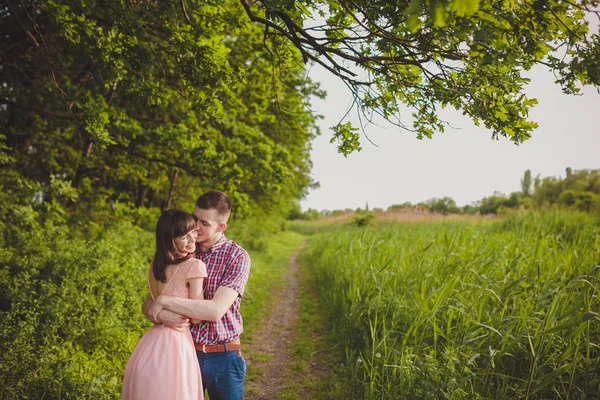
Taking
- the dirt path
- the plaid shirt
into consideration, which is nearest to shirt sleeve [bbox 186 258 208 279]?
the plaid shirt

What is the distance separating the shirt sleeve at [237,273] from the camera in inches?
91.9

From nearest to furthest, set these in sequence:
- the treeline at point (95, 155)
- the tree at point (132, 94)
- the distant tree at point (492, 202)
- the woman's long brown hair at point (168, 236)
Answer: the woman's long brown hair at point (168, 236) < the treeline at point (95, 155) < the tree at point (132, 94) < the distant tree at point (492, 202)

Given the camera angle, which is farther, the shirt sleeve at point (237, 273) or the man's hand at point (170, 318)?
the shirt sleeve at point (237, 273)

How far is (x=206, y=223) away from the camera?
7.97 ft

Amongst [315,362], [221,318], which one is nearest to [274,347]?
[315,362]

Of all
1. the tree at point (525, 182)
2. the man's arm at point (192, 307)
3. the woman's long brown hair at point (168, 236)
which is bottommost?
the man's arm at point (192, 307)

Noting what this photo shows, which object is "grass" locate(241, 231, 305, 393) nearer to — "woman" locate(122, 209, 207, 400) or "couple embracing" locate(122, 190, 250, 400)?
"couple embracing" locate(122, 190, 250, 400)

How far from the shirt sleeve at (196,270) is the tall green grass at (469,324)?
84.3 inches

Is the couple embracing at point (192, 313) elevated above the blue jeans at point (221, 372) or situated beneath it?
elevated above

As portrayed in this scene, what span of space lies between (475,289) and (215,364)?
12.2ft

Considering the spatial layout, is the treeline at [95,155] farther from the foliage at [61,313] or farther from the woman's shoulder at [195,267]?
the woman's shoulder at [195,267]

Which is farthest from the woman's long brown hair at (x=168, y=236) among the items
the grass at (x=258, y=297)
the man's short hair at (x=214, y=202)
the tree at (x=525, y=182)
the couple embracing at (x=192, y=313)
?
the tree at (x=525, y=182)

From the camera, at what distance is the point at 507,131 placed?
126 inches

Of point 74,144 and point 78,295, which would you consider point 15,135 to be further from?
point 78,295
